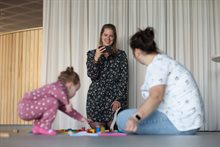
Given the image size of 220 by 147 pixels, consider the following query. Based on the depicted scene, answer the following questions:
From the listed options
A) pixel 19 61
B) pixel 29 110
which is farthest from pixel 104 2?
pixel 19 61

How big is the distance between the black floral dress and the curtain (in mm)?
586

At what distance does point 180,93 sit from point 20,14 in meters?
5.64

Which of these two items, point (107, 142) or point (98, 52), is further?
point (98, 52)

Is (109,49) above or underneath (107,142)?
above

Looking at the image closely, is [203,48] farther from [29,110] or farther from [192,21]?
[29,110]

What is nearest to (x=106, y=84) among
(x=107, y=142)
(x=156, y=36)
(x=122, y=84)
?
(x=122, y=84)

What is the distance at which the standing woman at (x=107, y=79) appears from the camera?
335 cm

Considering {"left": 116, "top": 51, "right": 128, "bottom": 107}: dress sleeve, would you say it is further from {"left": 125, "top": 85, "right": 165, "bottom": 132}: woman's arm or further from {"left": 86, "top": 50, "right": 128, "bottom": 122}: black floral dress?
{"left": 125, "top": 85, "right": 165, "bottom": 132}: woman's arm

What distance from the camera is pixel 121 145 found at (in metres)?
1.59

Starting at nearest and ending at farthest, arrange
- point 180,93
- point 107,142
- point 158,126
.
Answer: point 107,142 < point 180,93 < point 158,126

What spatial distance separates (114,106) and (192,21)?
4.53 feet

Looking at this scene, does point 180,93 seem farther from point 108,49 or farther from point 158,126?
point 108,49

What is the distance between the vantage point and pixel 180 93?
218 cm

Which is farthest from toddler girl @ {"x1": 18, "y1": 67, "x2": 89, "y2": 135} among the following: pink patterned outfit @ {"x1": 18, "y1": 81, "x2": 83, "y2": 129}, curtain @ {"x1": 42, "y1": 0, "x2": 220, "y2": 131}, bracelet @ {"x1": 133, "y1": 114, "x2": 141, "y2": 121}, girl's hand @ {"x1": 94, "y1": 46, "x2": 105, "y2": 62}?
curtain @ {"x1": 42, "y1": 0, "x2": 220, "y2": 131}
